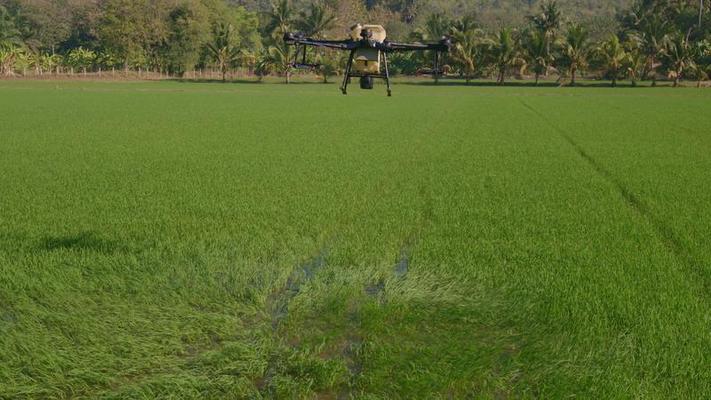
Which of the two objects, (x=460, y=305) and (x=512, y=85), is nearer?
(x=460, y=305)

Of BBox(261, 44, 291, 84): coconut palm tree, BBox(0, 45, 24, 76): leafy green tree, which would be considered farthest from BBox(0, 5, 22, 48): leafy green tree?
BBox(261, 44, 291, 84): coconut palm tree

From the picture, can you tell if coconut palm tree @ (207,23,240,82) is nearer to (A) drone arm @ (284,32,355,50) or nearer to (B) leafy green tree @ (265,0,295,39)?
(B) leafy green tree @ (265,0,295,39)

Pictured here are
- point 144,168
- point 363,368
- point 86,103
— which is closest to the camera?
point 363,368

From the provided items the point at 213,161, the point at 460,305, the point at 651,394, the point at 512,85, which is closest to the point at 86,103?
the point at 213,161

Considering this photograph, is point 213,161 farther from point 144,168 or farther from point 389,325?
point 389,325

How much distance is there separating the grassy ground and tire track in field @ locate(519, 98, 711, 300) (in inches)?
1.7

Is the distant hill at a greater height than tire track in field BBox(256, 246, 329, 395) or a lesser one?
greater

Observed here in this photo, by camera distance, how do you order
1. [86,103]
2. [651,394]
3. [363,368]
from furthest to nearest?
[86,103], [363,368], [651,394]

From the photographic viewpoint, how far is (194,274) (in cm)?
656

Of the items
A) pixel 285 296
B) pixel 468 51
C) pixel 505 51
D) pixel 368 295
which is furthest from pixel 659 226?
pixel 468 51

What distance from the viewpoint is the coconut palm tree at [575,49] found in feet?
161

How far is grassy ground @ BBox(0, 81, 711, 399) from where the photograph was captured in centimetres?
455

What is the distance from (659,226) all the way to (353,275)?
4.56 meters

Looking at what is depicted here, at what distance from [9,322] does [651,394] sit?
15.8 ft
